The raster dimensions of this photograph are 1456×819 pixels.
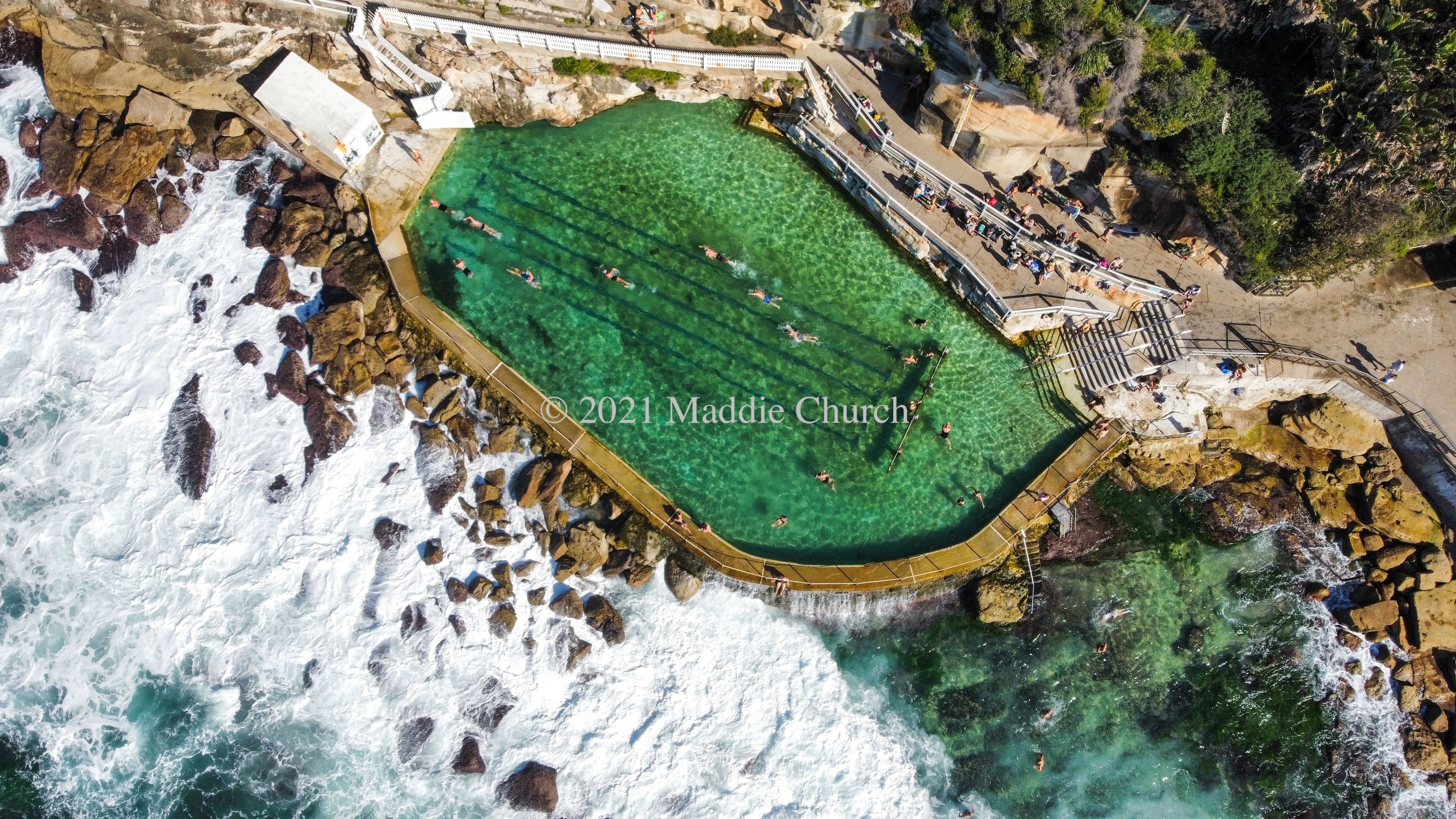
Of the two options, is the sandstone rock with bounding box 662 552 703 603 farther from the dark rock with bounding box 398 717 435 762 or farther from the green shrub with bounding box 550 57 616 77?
the green shrub with bounding box 550 57 616 77

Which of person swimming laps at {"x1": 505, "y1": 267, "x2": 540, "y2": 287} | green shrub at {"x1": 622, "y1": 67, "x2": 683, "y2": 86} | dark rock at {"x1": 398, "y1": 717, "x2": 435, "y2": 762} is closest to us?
Result: dark rock at {"x1": 398, "y1": 717, "x2": 435, "y2": 762}

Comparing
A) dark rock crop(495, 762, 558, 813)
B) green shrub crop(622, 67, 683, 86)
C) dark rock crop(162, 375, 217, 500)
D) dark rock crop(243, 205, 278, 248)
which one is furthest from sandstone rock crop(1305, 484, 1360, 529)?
dark rock crop(162, 375, 217, 500)

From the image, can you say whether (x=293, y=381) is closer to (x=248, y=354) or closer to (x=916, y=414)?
(x=248, y=354)

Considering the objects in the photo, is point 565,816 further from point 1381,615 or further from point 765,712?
point 1381,615

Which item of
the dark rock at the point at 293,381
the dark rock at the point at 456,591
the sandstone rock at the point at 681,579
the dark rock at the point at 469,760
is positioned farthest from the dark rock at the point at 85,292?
the sandstone rock at the point at 681,579

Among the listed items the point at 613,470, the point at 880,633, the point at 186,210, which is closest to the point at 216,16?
the point at 186,210
